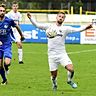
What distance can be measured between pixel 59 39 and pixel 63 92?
141 cm

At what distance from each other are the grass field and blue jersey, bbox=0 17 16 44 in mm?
1309

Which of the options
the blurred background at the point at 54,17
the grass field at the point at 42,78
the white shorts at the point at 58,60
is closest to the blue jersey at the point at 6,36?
the grass field at the point at 42,78

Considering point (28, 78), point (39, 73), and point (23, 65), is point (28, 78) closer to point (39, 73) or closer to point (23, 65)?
point (39, 73)

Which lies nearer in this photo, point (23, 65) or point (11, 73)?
point (11, 73)

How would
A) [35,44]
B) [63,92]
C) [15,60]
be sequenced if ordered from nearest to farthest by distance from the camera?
1. [63,92]
2. [15,60]
3. [35,44]

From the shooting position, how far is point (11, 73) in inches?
786

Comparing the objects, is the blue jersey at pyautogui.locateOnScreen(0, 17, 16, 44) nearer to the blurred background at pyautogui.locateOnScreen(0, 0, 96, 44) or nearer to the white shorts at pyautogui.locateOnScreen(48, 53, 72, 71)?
the white shorts at pyautogui.locateOnScreen(48, 53, 72, 71)

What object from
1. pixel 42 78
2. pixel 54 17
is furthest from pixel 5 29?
pixel 54 17

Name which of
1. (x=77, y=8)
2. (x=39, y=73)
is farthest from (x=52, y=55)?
(x=77, y=8)

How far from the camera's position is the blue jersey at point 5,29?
1634cm

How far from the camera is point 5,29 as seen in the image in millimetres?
16406

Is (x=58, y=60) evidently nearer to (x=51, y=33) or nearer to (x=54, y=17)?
(x=51, y=33)

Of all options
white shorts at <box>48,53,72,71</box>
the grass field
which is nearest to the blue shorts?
the grass field

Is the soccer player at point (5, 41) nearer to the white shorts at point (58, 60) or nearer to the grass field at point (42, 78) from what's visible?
the grass field at point (42, 78)
